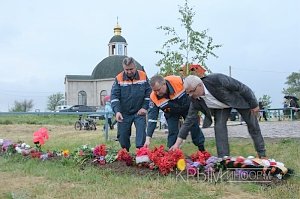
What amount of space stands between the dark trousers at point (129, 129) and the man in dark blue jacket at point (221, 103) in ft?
3.84

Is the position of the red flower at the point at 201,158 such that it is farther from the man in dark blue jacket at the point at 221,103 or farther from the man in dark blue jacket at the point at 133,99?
the man in dark blue jacket at the point at 133,99

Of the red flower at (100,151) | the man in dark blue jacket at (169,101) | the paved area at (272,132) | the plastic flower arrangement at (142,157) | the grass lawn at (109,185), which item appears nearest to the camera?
the grass lawn at (109,185)

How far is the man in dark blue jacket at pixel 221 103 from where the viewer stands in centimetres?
499

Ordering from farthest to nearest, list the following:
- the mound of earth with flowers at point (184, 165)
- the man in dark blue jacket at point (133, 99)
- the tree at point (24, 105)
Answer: the tree at point (24, 105) → the man in dark blue jacket at point (133, 99) → the mound of earth with flowers at point (184, 165)

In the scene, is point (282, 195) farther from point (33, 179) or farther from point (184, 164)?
point (33, 179)

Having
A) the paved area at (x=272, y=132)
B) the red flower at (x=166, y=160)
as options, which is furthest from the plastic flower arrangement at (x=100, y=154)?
the paved area at (x=272, y=132)

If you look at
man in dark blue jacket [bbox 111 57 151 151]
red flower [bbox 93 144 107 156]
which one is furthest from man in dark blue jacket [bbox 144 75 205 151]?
red flower [bbox 93 144 107 156]

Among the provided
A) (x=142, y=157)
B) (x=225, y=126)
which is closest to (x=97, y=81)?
(x=225, y=126)

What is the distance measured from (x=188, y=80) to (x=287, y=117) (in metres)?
14.4

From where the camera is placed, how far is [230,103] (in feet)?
16.7

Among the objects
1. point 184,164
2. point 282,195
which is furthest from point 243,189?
point 184,164

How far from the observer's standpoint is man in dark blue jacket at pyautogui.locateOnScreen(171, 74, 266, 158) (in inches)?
196

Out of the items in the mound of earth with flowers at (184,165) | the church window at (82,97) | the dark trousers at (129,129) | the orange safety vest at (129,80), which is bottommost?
the mound of earth with flowers at (184,165)

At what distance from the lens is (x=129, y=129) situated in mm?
6457
